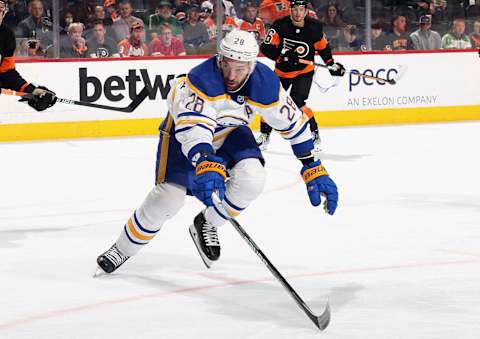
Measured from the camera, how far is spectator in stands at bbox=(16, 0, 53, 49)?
29.4 ft

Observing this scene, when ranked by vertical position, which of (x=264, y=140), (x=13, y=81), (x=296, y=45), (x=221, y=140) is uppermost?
(x=221, y=140)

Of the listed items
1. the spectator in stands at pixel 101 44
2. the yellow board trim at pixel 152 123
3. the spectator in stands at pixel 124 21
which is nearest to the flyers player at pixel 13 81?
Answer: the yellow board trim at pixel 152 123

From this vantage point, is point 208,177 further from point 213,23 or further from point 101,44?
point 213,23

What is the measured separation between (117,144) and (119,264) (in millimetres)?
4956

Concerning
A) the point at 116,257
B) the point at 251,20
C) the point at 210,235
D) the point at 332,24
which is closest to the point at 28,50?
the point at 251,20

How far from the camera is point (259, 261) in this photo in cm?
420

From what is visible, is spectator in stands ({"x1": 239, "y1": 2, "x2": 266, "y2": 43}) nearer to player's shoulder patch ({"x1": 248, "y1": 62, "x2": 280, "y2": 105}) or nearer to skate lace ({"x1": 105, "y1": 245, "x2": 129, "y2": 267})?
skate lace ({"x1": 105, "y1": 245, "x2": 129, "y2": 267})

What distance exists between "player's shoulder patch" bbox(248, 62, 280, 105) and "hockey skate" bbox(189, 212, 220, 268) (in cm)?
73

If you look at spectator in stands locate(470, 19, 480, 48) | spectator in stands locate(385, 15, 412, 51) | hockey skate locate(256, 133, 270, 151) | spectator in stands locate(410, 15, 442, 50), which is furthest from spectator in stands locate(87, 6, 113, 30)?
spectator in stands locate(470, 19, 480, 48)

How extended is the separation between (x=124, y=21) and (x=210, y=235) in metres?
5.57

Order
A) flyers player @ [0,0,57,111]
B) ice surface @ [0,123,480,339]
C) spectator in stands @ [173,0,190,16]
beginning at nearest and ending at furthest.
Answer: ice surface @ [0,123,480,339]
flyers player @ [0,0,57,111]
spectator in stands @ [173,0,190,16]

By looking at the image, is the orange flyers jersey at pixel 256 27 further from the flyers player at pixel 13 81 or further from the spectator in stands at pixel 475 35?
the flyers player at pixel 13 81

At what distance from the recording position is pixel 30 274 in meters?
4.02

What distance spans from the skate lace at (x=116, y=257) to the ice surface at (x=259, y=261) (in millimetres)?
61
